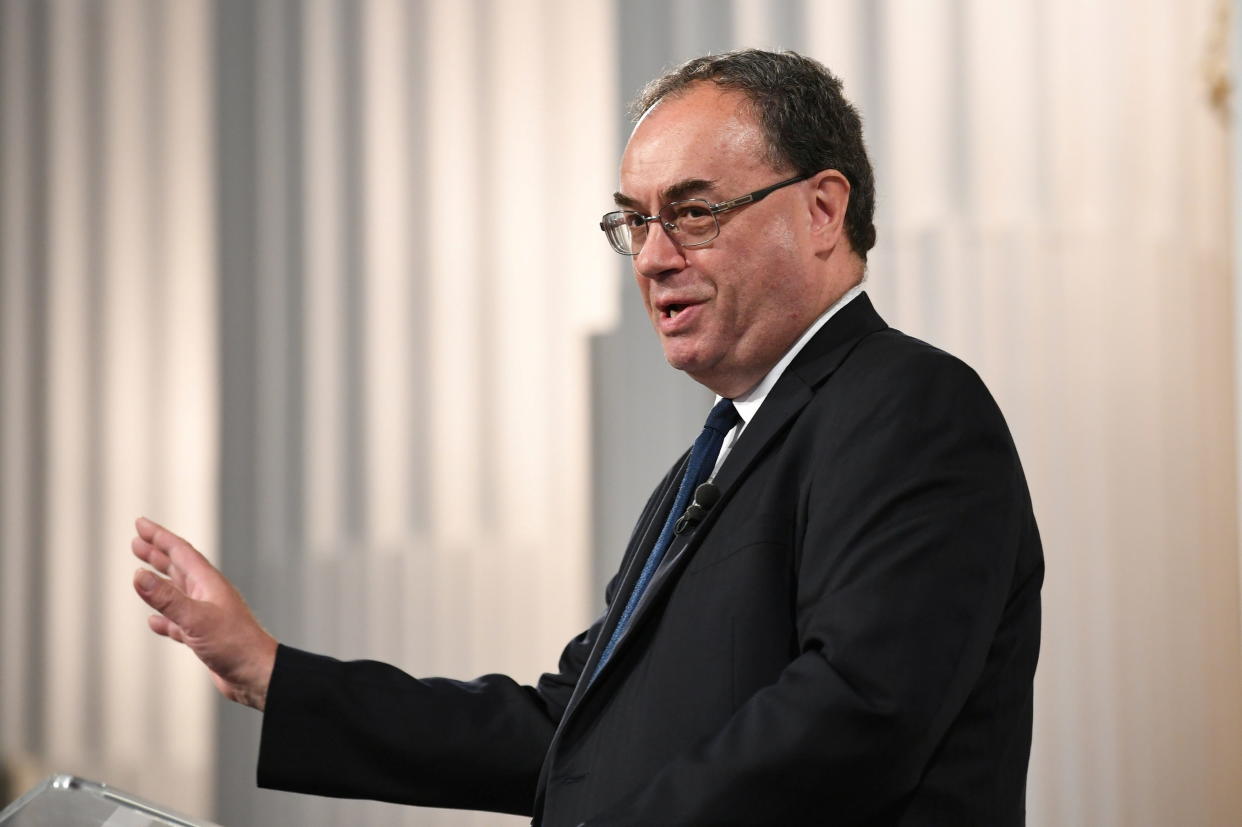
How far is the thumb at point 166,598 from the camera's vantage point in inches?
63.2

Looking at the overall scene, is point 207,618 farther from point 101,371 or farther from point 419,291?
point 101,371

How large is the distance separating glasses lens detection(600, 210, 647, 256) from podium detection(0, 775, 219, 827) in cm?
87

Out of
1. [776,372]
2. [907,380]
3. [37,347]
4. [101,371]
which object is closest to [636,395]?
[101,371]

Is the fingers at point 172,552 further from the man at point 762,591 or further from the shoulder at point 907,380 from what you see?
the shoulder at point 907,380

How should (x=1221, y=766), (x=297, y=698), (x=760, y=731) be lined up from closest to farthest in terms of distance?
(x=760, y=731)
(x=297, y=698)
(x=1221, y=766)

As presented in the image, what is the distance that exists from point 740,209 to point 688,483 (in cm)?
35

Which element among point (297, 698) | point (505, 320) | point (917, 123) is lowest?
point (297, 698)

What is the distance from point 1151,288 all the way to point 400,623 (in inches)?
81.6

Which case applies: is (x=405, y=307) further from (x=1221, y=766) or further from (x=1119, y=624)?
(x=1221, y=766)

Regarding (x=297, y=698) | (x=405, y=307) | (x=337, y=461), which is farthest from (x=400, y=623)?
(x=297, y=698)

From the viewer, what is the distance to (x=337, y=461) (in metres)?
3.62

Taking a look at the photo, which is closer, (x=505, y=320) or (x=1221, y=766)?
(x=1221, y=766)

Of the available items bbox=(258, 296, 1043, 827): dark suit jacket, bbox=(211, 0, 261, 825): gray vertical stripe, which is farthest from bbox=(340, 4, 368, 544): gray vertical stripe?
bbox=(258, 296, 1043, 827): dark suit jacket

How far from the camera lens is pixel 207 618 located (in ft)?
5.59
